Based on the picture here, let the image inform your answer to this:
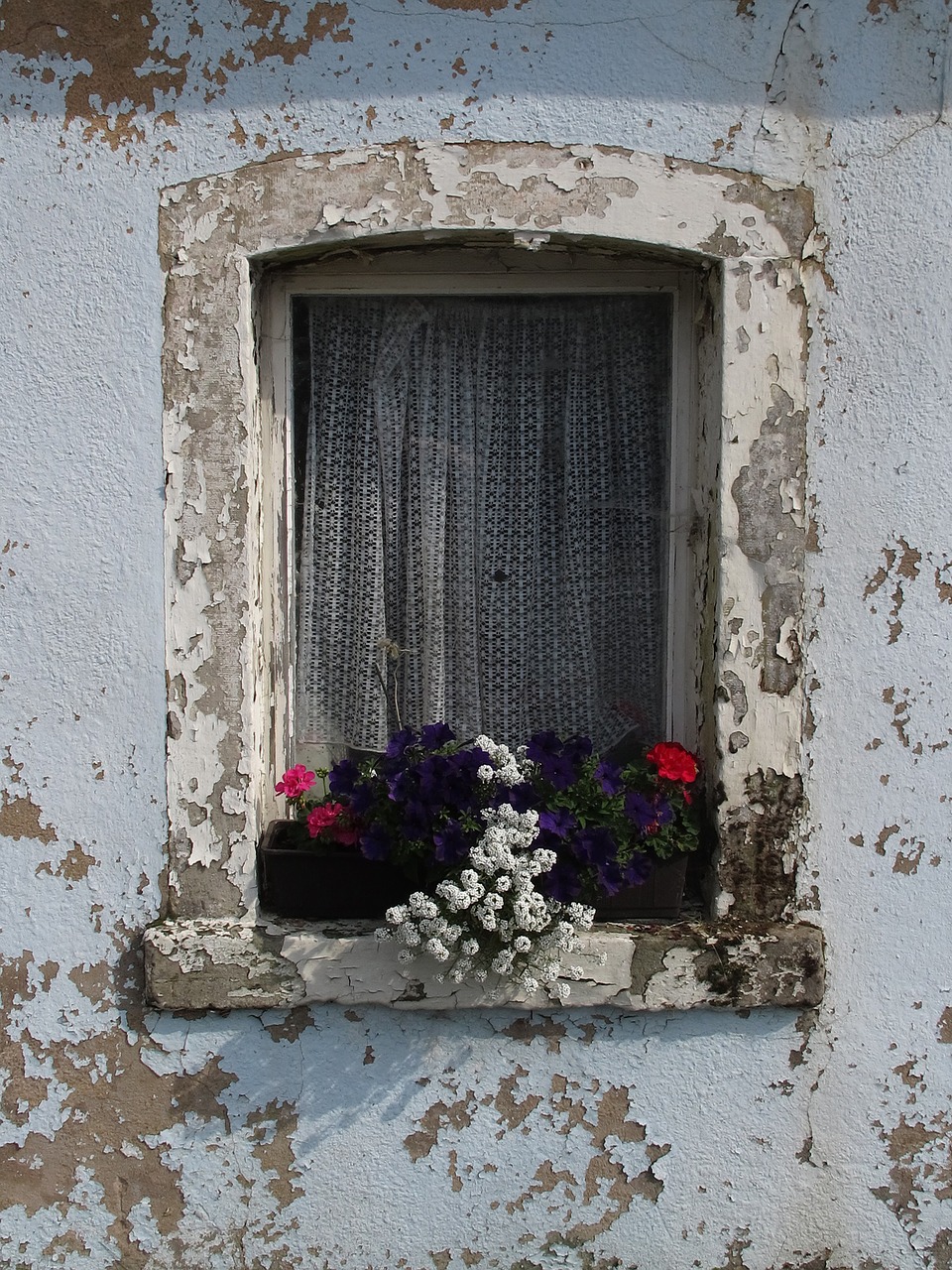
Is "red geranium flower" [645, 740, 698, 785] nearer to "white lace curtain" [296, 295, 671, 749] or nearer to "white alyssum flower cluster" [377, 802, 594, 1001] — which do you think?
"white lace curtain" [296, 295, 671, 749]

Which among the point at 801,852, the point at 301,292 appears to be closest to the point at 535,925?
the point at 801,852

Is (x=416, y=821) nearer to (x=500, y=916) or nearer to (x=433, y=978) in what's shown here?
(x=500, y=916)

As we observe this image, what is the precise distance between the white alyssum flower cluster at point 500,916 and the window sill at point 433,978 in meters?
0.10

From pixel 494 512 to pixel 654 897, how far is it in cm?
105

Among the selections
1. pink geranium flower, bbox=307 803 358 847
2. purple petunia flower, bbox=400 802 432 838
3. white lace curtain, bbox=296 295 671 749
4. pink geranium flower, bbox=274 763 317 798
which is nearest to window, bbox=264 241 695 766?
white lace curtain, bbox=296 295 671 749

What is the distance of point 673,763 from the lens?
2439 millimetres

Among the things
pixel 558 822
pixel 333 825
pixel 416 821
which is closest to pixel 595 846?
pixel 558 822

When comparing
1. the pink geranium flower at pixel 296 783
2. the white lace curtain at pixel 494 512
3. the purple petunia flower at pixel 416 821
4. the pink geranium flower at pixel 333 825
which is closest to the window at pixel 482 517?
the white lace curtain at pixel 494 512

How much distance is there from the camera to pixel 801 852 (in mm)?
2482

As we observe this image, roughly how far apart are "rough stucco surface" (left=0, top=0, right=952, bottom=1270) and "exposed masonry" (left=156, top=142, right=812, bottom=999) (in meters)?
0.03

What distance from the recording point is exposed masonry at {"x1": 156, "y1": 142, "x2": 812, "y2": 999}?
240 cm

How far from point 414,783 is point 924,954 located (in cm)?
130

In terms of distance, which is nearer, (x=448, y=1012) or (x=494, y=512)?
(x=448, y=1012)

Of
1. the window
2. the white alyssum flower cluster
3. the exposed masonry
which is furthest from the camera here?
the window
